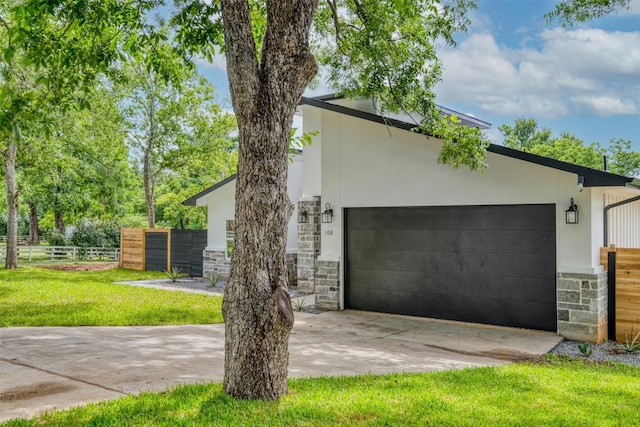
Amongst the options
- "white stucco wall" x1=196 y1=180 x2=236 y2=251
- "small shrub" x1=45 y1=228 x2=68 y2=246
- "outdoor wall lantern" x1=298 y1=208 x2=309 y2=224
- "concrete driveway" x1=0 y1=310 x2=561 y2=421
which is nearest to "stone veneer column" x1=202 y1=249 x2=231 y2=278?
"white stucco wall" x1=196 y1=180 x2=236 y2=251

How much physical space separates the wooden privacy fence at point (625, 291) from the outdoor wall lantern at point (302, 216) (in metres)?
7.51

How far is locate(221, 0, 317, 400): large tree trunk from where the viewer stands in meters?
4.50

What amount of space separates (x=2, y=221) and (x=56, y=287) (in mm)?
30311

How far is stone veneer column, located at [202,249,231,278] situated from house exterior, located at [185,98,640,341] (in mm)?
6056

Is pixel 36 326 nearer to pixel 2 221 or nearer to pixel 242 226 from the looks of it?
pixel 242 226

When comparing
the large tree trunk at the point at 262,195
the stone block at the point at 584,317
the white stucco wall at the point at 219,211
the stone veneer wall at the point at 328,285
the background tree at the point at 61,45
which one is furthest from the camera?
the white stucco wall at the point at 219,211

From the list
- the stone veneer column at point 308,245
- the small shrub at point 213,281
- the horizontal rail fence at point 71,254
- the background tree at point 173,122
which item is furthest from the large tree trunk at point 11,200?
the stone veneer column at point 308,245

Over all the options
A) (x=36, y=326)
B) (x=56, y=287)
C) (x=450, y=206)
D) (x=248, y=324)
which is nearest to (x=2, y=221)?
(x=56, y=287)

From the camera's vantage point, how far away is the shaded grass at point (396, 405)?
410cm

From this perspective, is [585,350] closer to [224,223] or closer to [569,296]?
[569,296]

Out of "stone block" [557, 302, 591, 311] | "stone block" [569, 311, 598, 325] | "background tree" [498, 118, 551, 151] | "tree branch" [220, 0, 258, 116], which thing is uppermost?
"background tree" [498, 118, 551, 151]

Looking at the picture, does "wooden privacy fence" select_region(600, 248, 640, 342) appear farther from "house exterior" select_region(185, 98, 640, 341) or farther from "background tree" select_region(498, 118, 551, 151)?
"background tree" select_region(498, 118, 551, 151)

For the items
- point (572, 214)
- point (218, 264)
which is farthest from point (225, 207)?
point (572, 214)

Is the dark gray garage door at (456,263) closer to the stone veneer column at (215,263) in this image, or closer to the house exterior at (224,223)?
the house exterior at (224,223)
